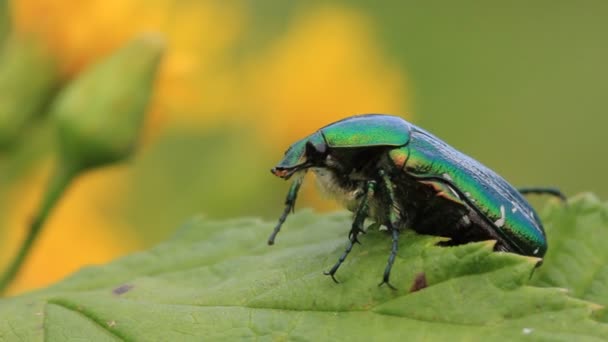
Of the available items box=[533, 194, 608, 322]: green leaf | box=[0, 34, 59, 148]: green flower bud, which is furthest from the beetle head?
box=[0, 34, 59, 148]: green flower bud

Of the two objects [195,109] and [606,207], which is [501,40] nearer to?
[195,109]

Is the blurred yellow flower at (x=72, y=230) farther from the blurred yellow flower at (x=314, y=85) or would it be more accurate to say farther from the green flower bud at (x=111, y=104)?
the blurred yellow flower at (x=314, y=85)

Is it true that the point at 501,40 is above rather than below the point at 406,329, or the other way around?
below

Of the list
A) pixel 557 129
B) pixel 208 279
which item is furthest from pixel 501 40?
pixel 208 279

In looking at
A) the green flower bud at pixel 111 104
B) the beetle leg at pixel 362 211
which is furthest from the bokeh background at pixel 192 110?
the beetle leg at pixel 362 211

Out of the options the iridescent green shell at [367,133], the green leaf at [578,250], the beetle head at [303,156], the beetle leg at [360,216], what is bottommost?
the green leaf at [578,250]

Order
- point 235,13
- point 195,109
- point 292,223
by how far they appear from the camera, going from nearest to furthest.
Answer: point 292,223 → point 195,109 → point 235,13

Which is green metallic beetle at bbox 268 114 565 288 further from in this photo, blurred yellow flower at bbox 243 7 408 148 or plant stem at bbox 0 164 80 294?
blurred yellow flower at bbox 243 7 408 148

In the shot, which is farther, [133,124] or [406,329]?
[133,124]
